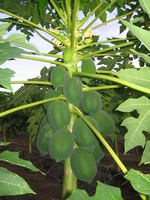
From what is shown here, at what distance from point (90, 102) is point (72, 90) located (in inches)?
5.0

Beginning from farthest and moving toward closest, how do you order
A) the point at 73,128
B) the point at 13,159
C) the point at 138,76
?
the point at 73,128
the point at 138,76
the point at 13,159

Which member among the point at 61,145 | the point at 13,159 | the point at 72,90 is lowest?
the point at 61,145

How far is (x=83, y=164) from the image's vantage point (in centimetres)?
172

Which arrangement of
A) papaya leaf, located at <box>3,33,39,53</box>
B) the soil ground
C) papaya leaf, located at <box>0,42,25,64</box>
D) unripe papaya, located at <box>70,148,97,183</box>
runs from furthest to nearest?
the soil ground → unripe papaya, located at <box>70,148,97,183</box> → papaya leaf, located at <box>3,33,39,53</box> → papaya leaf, located at <box>0,42,25,64</box>

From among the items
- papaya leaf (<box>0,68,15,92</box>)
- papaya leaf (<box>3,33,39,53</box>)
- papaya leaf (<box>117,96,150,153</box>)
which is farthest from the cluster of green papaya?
papaya leaf (<box>0,68,15,92</box>)

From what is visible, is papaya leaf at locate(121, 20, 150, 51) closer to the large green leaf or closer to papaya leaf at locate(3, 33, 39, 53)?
papaya leaf at locate(3, 33, 39, 53)

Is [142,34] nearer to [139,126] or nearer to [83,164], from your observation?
[139,126]

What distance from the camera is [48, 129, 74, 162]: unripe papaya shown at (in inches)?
68.4

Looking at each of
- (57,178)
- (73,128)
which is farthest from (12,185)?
(57,178)

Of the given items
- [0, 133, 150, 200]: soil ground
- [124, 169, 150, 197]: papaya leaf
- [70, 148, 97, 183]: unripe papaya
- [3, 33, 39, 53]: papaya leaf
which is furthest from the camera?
[0, 133, 150, 200]: soil ground

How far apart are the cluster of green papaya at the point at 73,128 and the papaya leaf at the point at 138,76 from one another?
562mm

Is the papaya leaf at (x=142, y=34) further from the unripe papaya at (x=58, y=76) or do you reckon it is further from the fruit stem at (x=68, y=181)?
the fruit stem at (x=68, y=181)

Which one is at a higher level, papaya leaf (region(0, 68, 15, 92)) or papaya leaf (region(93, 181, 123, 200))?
papaya leaf (region(0, 68, 15, 92))

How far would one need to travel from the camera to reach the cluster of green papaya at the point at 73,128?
5.73 feet
